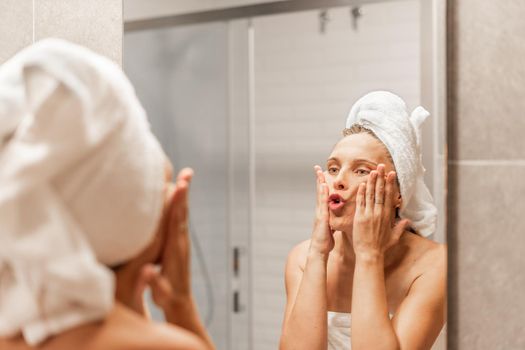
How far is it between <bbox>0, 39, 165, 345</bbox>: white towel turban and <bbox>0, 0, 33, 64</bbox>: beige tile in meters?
0.61

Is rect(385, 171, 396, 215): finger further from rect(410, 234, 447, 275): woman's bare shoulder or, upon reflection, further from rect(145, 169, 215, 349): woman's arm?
rect(145, 169, 215, 349): woman's arm

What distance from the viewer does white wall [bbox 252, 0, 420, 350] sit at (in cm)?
96

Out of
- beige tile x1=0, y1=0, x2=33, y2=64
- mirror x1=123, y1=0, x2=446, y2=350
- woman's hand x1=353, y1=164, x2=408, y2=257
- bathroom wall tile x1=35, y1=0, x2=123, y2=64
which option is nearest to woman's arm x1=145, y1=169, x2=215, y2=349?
mirror x1=123, y1=0, x2=446, y2=350

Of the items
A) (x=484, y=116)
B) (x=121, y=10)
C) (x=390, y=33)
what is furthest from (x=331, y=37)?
(x=121, y=10)

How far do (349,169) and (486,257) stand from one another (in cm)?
28

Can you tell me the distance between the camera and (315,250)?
0.97 meters

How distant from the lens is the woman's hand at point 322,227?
965 mm

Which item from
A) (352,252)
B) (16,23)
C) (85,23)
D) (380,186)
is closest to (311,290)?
(352,252)

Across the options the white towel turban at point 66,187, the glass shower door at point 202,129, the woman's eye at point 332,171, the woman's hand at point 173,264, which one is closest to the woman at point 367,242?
the woman's eye at point 332,171

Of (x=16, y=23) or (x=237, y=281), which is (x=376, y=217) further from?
(x=16, y=23)

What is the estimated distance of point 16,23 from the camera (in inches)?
47.7

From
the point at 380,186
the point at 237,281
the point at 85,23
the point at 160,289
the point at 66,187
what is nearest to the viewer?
the point at 66,187

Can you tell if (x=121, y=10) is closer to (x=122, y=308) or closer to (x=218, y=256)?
(x=218, y=256)

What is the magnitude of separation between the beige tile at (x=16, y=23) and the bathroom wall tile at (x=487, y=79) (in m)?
0.76
